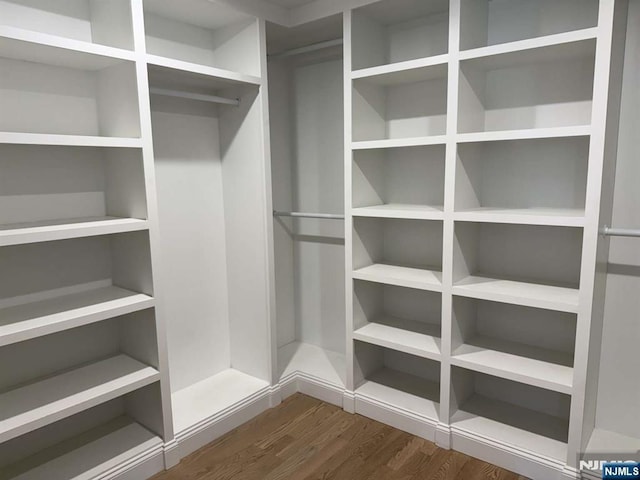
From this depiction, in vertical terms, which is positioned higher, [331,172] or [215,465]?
[331,172]

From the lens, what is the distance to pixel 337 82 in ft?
10.1

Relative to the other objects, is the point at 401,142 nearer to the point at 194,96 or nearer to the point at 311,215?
the point at 311,215

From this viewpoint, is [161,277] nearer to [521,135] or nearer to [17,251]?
[17,251]

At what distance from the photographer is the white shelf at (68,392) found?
1.84 meters

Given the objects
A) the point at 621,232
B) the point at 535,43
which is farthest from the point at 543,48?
the point at 621,232

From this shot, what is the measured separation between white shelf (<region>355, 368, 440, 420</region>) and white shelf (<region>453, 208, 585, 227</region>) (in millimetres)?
1115

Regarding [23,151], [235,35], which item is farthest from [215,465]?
[235,35]

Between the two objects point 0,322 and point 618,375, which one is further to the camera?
point 618,375

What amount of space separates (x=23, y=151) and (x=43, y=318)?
75 cm

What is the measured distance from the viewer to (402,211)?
2.47m

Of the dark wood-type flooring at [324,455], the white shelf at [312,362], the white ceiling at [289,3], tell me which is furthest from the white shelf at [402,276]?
the white ceiling at [289,3]

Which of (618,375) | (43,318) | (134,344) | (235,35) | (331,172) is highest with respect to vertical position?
(235,35)

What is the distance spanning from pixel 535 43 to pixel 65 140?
6.58 feet

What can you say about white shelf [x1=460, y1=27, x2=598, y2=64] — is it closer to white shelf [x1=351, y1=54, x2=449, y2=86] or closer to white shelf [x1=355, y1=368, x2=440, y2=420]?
white shelf [x1=351, y1=54, x2=449, y2=86]
